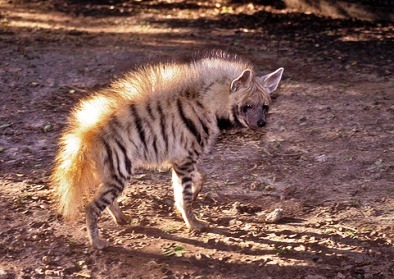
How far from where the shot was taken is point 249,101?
18.0 ft

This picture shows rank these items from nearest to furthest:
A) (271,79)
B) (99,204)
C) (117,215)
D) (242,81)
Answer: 1. (99,204)
2. (242,81)
3. (117,215)
4. (271,79)

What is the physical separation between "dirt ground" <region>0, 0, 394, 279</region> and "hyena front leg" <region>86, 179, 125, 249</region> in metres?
0.12

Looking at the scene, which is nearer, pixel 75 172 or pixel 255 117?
pixel 75 172

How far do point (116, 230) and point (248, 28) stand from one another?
732 centimetres

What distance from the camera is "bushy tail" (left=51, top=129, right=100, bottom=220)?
16.8 ft

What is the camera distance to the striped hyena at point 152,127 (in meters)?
5.16

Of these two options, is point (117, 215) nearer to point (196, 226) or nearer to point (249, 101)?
point (196, 226)

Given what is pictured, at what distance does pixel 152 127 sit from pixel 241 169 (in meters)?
1.58

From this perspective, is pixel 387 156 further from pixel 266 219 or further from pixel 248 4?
pixel 248 4

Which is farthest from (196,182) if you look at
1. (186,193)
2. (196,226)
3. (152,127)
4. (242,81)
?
(242,81)

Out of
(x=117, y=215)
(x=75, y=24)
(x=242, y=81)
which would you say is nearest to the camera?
(x=242, y=81)

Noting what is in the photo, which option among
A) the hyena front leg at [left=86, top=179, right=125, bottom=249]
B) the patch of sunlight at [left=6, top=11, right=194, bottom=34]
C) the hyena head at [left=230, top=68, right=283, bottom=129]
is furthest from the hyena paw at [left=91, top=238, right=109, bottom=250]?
the patch of sunlight at [left=6, top=11, right=194, bottom=34]

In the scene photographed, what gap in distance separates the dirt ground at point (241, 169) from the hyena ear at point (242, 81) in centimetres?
108

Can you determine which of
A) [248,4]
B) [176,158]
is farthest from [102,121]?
[248,4]
